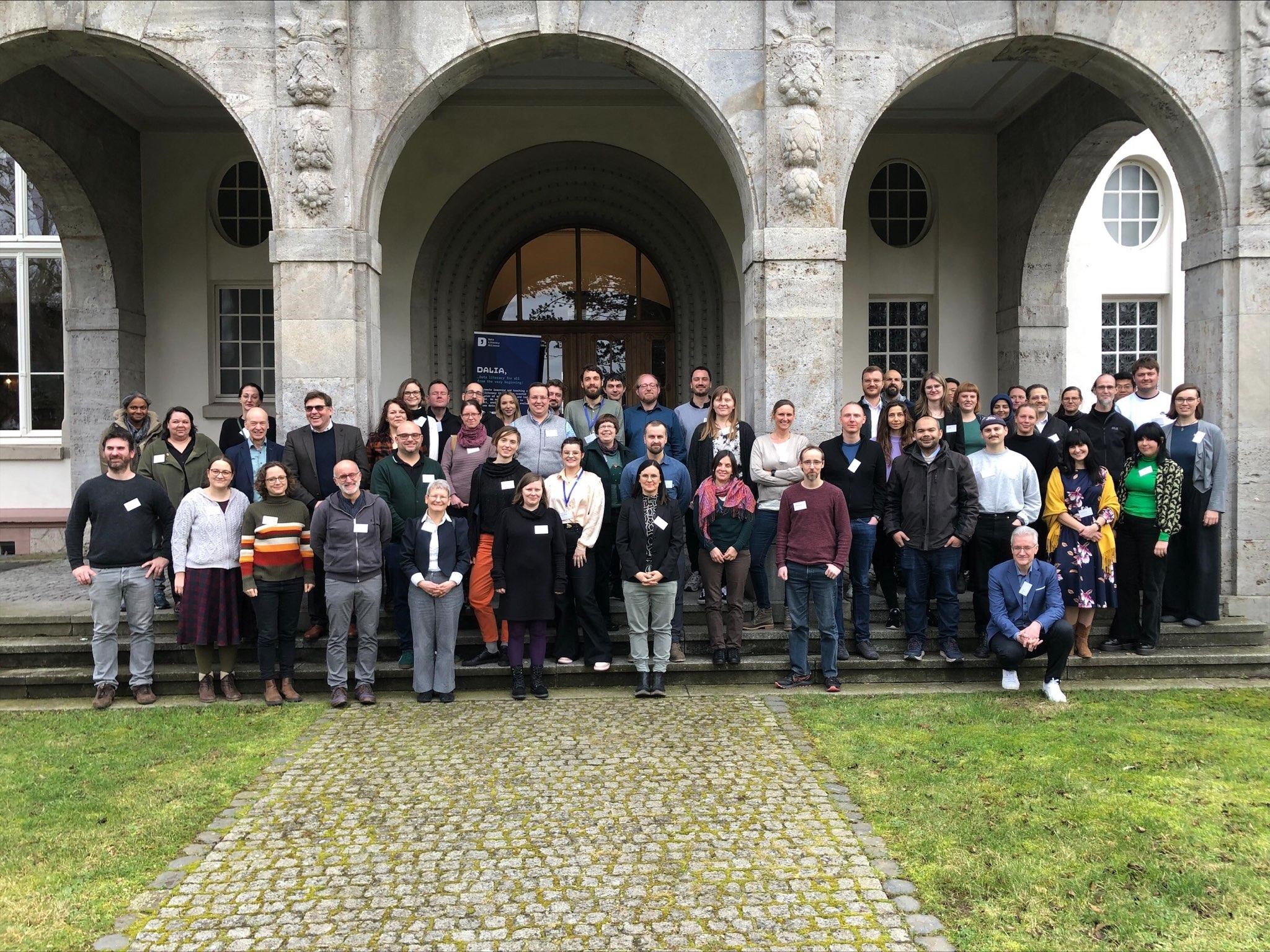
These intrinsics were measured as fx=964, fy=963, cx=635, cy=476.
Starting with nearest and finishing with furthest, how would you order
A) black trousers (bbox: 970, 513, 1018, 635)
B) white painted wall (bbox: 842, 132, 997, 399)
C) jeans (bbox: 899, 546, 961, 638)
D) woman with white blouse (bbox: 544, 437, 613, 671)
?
woman with white blouse (bbox: 544, 437, 613, 671)
jeans (bbox: 899, 546, 961, 638)
black trousers (bbox: 970, 513, 1018, 635)
white painted wall (bbox: 842, 132, 997, 399)

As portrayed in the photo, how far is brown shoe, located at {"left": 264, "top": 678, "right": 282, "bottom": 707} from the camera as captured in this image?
22.7ft

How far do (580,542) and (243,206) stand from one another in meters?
8.32

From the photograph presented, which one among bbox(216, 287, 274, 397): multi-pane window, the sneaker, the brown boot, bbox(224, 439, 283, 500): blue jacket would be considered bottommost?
the sneaker

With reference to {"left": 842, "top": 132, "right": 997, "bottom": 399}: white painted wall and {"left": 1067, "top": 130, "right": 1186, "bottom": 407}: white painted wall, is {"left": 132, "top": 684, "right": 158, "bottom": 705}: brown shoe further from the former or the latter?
{"left": 1067, "top": 130, "right": 1186, "bottom": 407}: white painted wall

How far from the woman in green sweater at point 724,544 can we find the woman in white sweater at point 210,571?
3.42 meters

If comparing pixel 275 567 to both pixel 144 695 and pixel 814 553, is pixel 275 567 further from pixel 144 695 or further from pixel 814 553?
pixel 814 553

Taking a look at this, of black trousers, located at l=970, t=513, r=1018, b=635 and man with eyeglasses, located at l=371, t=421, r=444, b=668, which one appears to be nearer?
man with eyeglasses, located at l=371, t=421, r=444, b=668

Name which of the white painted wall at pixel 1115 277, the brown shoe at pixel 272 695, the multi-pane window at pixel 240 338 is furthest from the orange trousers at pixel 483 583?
the white painted wall at pixel 1115 277

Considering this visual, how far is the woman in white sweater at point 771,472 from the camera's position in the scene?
299 inches

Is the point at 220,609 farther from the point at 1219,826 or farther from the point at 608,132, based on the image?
the point at 608,132

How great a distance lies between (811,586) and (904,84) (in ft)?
14.8

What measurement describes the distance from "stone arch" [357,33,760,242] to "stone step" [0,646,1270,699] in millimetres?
3774

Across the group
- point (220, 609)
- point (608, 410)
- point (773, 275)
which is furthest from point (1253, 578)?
point (220, 609)

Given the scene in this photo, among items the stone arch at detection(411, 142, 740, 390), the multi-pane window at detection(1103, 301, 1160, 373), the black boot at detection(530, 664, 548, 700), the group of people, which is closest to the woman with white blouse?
the group of people
